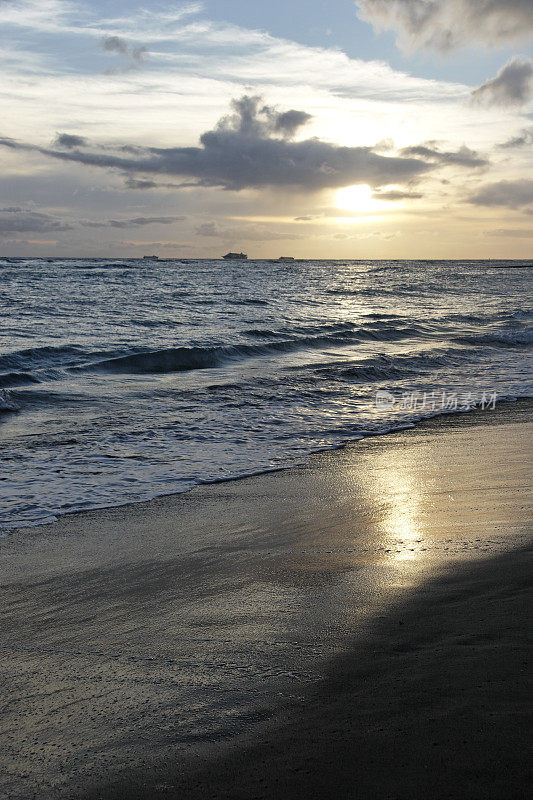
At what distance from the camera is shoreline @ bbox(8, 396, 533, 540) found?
4863 millimetres

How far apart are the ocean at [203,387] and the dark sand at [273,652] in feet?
4.82

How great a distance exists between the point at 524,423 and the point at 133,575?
20.3ft

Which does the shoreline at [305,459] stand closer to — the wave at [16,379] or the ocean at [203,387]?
the ocean at [203,387]

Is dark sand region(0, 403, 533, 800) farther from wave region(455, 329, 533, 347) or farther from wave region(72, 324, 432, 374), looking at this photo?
wave region(455, 329, 533, 347)

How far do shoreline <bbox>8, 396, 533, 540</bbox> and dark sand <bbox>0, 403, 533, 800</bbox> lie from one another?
0.18 meters

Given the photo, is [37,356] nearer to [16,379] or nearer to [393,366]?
[16,379]

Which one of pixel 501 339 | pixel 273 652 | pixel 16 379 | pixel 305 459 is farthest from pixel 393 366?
pixel 273 652

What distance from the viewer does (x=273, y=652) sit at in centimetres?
262

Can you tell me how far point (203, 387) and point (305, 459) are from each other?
5073 millimetres

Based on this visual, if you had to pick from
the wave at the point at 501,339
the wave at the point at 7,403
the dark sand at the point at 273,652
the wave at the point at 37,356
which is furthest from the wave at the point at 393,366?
the dark sand at the point at 273,652

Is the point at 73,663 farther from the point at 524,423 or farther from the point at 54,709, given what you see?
the point at 524,423

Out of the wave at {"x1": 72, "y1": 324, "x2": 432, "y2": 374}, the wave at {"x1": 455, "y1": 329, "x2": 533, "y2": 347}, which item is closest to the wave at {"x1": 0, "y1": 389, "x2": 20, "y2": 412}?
the wave at {"x1": 72, "y1": 324, "x2": 432, "y2": 374}

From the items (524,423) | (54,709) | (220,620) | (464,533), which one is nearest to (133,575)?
(220,620)

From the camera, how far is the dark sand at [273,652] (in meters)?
1.92
